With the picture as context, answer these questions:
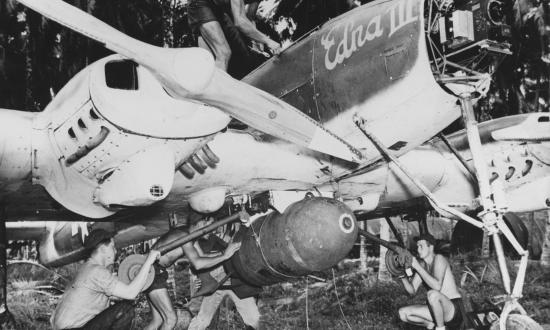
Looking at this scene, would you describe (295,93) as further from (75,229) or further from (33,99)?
(33,99)

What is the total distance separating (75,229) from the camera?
28.4 feet

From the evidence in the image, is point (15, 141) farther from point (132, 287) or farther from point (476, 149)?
point (476, 149)

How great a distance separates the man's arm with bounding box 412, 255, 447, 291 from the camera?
19.6 ft

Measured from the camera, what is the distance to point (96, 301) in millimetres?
4688

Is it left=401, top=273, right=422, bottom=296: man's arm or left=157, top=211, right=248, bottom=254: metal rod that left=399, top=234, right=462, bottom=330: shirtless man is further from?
left=157, top=211, right=248, bottom=254: metal rod

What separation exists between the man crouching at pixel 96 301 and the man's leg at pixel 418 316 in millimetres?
3180

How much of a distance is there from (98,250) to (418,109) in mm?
3079

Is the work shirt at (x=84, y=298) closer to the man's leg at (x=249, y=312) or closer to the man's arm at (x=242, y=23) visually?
the man's leg at (x=249, y=312)

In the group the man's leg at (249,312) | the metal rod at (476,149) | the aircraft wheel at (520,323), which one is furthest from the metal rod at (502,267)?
the man's leg at (249,312)

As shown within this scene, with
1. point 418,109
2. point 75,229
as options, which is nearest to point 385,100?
point 418,109

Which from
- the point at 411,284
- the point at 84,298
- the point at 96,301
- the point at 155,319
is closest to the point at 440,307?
the point at 411,284

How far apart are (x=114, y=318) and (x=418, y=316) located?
11.4ft

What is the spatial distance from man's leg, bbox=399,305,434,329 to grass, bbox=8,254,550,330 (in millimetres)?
1956

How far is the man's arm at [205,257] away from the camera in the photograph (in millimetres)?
5672
